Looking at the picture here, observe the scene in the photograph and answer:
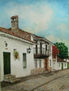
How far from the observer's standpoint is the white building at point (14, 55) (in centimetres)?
1743

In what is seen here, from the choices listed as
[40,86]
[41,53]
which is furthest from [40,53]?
[40,86]

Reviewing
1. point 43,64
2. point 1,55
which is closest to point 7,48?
point 1,55

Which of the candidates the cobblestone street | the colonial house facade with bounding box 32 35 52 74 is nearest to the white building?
the cobblestone street

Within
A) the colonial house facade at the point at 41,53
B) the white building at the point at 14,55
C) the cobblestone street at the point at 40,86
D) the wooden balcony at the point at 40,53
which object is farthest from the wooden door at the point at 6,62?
the wooden balcony at the point at 40,53

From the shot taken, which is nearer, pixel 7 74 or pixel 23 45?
pixel 7 74

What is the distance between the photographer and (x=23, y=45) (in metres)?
21.9

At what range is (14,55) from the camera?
64.3 feet

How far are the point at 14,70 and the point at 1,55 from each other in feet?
9.84

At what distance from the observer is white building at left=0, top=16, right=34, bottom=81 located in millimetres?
17430

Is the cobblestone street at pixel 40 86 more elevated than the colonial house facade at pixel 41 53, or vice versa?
the colonial house facade at pixel 41 53

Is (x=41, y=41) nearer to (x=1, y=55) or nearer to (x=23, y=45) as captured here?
(x=23, y=45)

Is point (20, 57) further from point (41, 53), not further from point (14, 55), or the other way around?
point (41, 53)

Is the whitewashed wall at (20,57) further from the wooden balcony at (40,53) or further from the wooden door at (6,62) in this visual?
the wooden balcony at (40,53)

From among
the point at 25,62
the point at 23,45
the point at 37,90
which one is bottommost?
the point at 37,90
